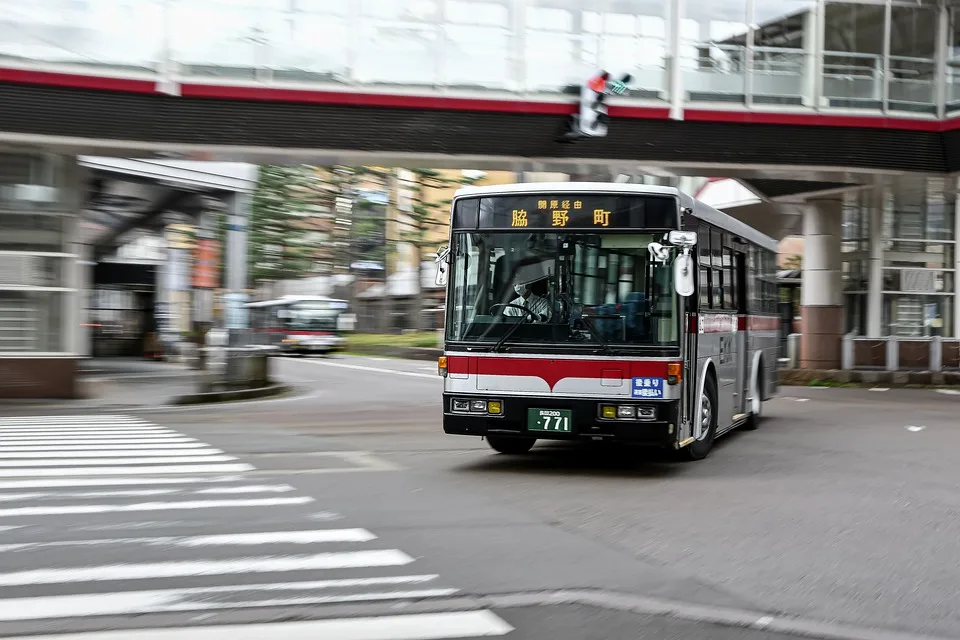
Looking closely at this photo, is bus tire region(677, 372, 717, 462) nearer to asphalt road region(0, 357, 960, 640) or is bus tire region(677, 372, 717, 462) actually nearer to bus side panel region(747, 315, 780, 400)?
asphalt road region(0, 357, 960, 640)

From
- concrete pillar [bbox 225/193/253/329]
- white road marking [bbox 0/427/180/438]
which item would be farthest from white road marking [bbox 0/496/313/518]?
concrete pillar [bbox 225/193/253/329]

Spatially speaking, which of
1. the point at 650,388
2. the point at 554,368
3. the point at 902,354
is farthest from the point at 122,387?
the point at 902,354

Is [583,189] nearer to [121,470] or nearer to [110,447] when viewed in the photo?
[121,470]

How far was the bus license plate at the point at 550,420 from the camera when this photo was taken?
1033cm

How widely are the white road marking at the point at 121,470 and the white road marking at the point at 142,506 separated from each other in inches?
76.0

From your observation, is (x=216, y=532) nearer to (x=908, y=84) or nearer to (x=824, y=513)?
(x=824, y=513)

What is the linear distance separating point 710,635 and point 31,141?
16724mm

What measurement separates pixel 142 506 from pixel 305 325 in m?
43.5

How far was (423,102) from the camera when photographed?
1962 cm

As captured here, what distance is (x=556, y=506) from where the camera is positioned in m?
8.73

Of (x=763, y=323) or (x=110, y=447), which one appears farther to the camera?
(x=763, y=323)

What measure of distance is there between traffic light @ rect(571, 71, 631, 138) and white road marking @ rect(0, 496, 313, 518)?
1271 centimetres

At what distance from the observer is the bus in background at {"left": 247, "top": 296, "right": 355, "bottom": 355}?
51.3 meters

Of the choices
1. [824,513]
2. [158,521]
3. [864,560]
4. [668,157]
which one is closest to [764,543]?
[864,560]
